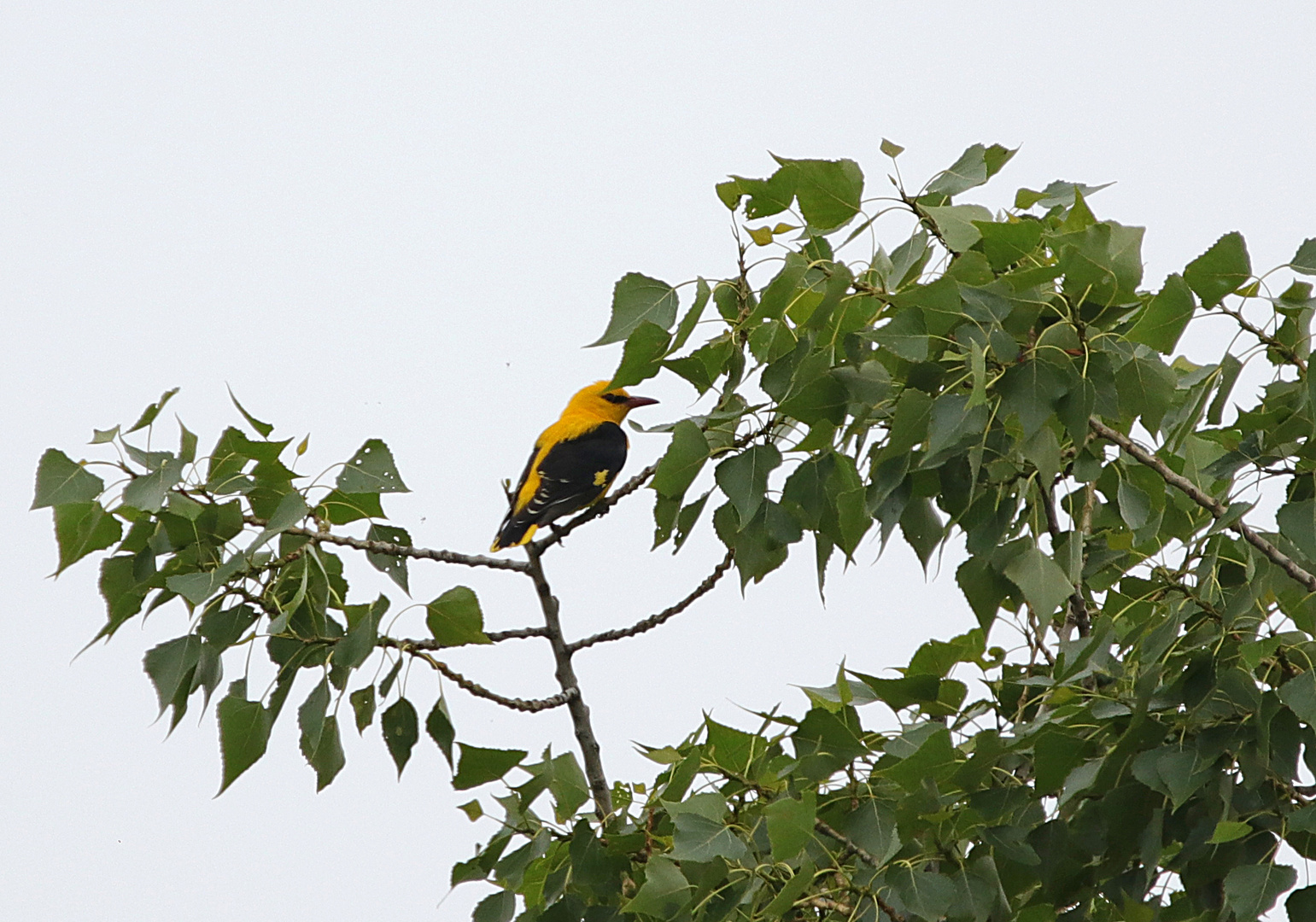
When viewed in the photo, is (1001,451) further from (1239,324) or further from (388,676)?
(388,676)

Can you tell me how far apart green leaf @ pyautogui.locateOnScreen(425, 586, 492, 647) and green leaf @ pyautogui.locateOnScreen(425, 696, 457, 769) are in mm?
153

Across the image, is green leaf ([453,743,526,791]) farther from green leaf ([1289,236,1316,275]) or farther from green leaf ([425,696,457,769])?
green leaf ([1289,236,1316,275])

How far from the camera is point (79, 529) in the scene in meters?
2.00

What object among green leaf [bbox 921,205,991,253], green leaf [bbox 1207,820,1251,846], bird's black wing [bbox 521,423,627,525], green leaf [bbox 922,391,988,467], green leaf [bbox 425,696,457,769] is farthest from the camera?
bird's black wing [bbox 521,423,627,525]

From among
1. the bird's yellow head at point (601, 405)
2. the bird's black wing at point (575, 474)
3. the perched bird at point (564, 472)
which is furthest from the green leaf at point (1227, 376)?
the bird's yellow head at point (601, 405)

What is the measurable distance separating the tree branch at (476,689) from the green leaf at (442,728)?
65mm

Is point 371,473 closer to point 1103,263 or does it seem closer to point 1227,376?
point 1103,263

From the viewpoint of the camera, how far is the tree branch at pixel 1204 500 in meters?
1.77

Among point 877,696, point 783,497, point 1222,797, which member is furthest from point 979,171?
point 1222,797

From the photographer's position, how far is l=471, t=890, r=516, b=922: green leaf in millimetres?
2092

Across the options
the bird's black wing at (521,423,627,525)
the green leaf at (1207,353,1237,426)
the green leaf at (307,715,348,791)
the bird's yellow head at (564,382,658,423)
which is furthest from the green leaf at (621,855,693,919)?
the bird's yellow head at (564,382,658,423)

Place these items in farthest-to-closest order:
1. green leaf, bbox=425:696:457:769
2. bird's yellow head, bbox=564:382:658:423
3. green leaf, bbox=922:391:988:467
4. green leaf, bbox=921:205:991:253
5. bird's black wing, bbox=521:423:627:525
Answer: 1. bird's yellow head, bbox=564:382:658:423
2. bird's black wing, bbox=521:423:627:525
3. green leaf, bbox=425:696:457:769
4. green leaf, bbox=921:205:991:253
5. green leaf, bbox=922:391:988:467

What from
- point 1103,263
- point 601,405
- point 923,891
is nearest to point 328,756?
point 923,891

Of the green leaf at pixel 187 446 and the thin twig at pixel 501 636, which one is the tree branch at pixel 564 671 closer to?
the thin twig at pixel 501 636
